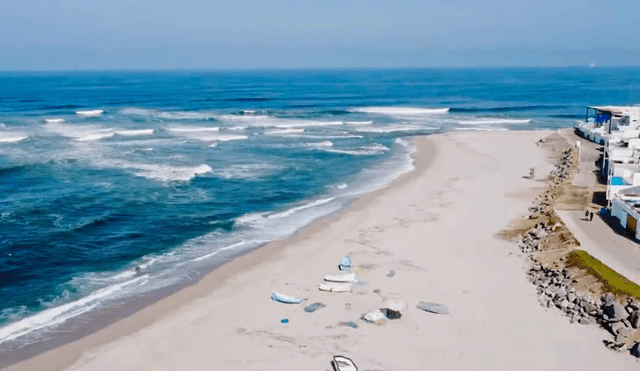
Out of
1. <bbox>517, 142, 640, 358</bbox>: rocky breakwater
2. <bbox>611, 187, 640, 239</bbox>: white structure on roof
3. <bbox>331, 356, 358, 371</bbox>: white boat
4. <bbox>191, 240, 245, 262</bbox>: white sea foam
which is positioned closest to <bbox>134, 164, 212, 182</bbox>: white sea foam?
<bbox>191, 240, 245, 262</bbox>: white sea foam

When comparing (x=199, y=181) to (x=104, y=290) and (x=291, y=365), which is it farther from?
(x=291, y=365)

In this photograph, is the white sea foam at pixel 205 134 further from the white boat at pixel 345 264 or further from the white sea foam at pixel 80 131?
the white boat at pixel 345 264

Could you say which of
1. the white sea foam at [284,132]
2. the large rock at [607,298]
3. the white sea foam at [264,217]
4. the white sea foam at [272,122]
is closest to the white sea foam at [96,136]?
the white sea foam at [272,122]

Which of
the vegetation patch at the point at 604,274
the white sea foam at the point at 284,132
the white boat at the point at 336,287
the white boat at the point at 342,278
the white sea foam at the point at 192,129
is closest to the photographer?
the vegetation patch at the point at 604,274

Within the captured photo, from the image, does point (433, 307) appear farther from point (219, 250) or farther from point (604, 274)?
point (219, 250)

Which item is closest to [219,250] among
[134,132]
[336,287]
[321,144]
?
[336,287]

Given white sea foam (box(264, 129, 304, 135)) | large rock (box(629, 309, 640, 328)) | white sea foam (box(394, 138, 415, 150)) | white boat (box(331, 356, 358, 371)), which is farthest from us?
white sea foam (box(264, 129, 304, 135))

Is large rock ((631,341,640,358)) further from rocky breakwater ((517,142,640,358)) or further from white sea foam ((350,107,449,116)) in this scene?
white sea foam ((350,107,449,116))
